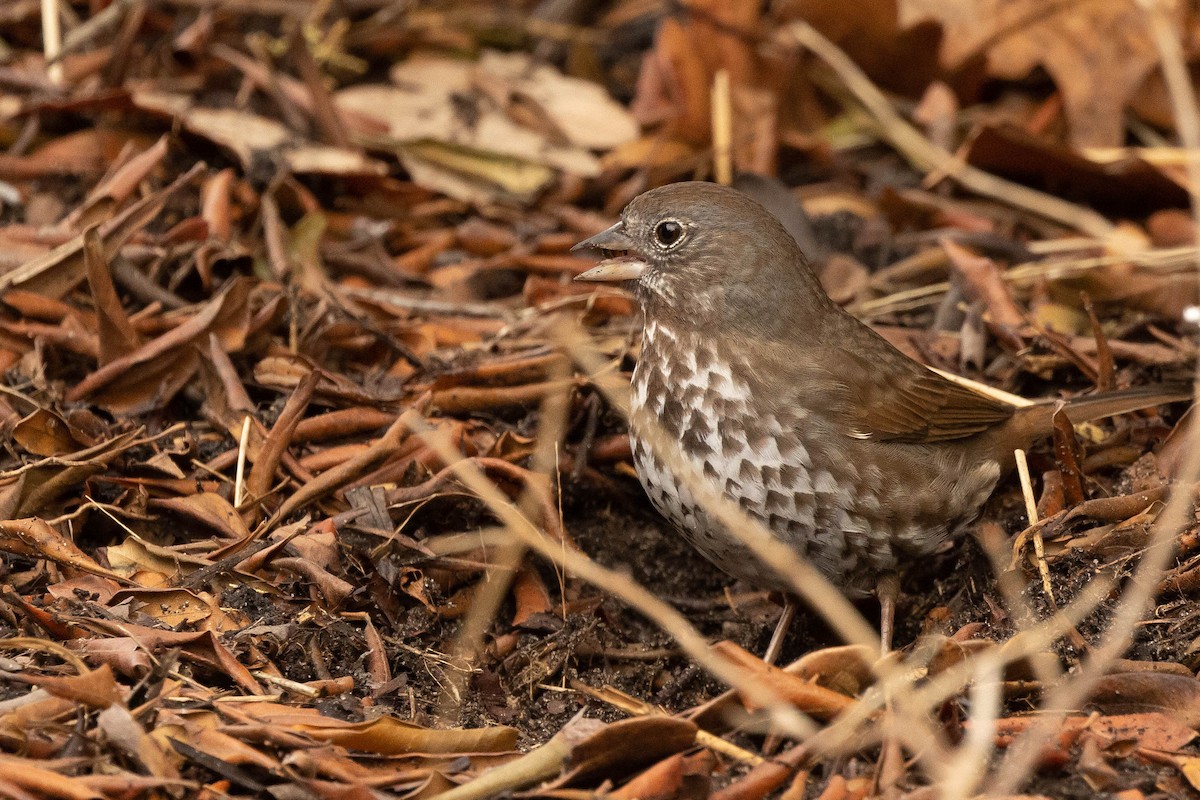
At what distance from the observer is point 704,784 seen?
2.80 meters

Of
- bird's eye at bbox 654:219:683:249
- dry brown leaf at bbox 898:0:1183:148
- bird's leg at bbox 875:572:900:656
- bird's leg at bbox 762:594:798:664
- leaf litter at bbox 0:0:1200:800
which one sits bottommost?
bird's leg at bbox 762:594:798:664

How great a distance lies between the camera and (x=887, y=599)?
3.81 metres

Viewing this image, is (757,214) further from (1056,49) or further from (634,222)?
(1056,49)

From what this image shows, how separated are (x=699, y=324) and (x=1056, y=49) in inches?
110

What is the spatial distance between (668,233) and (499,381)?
28.0 inches

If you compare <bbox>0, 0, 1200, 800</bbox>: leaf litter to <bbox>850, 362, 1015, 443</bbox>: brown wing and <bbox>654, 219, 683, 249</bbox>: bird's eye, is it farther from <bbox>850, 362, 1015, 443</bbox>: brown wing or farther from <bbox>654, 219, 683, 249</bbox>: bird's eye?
<bbox>654, 219, 683, 249</bbox>: bird's eye

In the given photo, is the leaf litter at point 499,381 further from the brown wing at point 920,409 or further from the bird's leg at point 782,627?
the brown wing at point 920,409

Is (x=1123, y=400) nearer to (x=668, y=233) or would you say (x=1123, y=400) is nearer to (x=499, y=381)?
(x=668, y=233)

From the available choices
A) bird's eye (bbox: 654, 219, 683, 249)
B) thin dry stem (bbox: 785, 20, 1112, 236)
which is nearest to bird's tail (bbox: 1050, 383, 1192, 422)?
bird's eye (bbox: 654, 219, 683, 249)

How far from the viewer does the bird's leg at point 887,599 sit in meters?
3.77

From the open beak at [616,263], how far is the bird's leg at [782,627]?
1.06m

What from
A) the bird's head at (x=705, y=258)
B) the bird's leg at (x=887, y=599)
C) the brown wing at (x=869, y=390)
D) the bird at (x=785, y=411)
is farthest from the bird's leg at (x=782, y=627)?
the bird's head at (x=705, y=258)

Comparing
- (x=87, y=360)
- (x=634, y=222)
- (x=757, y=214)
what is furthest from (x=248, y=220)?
(x=757, y=214)

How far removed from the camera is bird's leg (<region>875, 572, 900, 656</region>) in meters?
3.77
